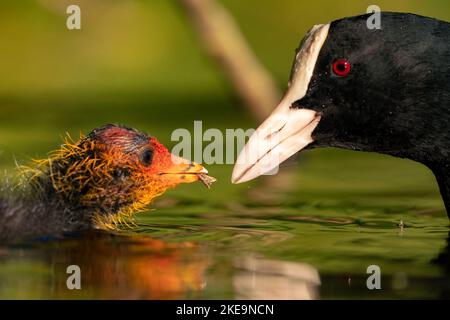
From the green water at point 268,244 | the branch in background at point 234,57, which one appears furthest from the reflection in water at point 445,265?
the branch in background at point 234,57

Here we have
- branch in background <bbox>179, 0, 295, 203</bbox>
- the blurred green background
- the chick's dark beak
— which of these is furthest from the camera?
branch in background <bbox>179, 0, 295, 203</bbox>

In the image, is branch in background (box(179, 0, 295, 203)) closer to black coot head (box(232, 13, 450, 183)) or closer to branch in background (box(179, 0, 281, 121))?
branch in background (box(179, 0, 281, 121))

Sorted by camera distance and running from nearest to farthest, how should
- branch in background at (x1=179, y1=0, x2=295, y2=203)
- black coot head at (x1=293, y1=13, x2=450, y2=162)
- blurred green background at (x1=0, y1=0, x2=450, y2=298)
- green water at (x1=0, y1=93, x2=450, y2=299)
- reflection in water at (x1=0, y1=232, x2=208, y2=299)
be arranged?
reflection in water at (x1=0, y1=232, x2=208, y2=299), green water at (x1=0, y1=93, x2=450, y2=299), black coot head at (x1=293, y1=13, x2=450, y2=162), blurred green background at (x1=0, y1=0, x2=450, y2=298), branch in background at (x1=179, y1=0, x2=295, y2=203)

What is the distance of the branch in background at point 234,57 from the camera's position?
11047mm

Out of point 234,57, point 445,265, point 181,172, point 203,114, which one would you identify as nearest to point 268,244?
point 181,172

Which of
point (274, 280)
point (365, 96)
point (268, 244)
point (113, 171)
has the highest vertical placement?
point (365, 96)

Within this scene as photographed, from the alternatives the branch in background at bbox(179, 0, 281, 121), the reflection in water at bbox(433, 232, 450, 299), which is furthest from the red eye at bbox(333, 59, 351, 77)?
the branch in background at bbox(179, 0, 281, 121)

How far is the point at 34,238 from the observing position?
270 inches

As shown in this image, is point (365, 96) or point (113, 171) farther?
point (113, 171)

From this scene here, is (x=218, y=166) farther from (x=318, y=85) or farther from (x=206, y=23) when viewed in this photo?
(x=318, y=85)

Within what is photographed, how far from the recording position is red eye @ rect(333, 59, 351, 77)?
6.98 m

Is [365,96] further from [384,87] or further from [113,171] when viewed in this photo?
[113,171]

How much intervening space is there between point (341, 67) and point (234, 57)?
4229 mm

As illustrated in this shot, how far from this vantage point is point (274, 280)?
6188 mm
